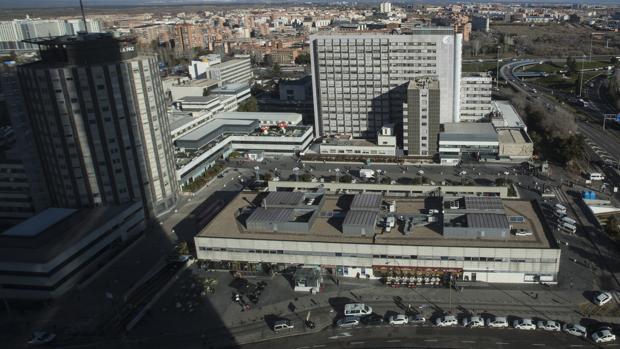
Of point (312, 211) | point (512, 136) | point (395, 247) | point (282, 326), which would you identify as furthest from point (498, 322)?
point (512, 136)

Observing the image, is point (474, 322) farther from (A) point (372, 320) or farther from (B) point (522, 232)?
(B) point (522, 232)

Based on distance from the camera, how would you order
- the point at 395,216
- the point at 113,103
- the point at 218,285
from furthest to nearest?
the point at 113,103 → the point at 395,216 → the point at 218,285

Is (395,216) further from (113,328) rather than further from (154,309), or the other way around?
(113,328)

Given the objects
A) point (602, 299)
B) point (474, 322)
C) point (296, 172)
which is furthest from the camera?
point (296, 172)

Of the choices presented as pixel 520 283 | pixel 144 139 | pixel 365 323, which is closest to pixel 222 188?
pixel 144 139

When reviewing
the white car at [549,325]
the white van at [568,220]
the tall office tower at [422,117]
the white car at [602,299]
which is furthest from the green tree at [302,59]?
the white car at [549,325]
